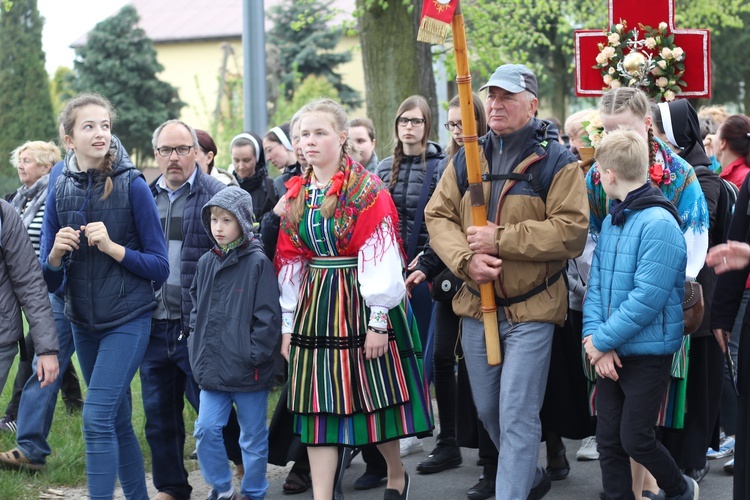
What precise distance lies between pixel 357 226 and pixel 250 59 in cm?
643

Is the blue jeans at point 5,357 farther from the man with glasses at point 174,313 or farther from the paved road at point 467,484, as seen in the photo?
the paved road at point 467,484

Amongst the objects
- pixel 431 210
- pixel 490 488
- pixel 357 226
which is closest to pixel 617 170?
pixel 431 210

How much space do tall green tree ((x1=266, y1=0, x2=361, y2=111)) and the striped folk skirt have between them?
110 feet

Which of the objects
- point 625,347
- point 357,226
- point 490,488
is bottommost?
point 490,488

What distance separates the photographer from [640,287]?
470 cm

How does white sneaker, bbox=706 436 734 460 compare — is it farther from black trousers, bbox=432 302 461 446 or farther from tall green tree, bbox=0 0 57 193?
tall green tree, bbox=0 0 57 193

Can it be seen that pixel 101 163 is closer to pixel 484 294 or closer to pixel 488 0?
pixel 484 294

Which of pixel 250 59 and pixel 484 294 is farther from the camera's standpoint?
pixel 250 59

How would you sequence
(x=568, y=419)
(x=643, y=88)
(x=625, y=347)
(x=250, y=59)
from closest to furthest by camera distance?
(x=625, y=347) < (x=568, y=419) < (x=643, y=88) < (x=250, y=59)

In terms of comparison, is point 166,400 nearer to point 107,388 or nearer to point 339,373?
point 107,388

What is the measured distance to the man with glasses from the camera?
5754 mm

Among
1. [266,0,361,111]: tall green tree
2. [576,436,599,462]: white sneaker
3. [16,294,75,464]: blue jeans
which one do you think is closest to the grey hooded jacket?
[16,294,75,464]: blue jeans

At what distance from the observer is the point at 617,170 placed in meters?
4.89

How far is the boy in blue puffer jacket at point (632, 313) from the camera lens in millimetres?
4719
